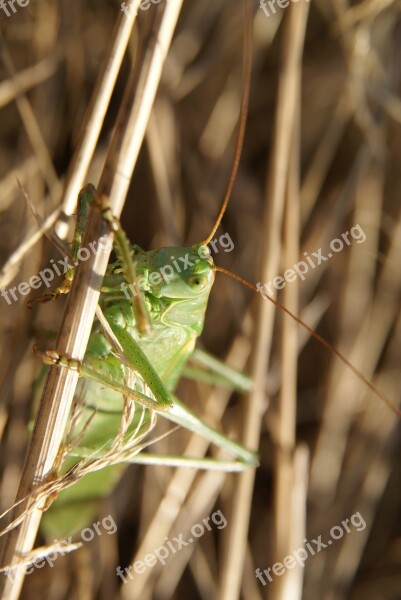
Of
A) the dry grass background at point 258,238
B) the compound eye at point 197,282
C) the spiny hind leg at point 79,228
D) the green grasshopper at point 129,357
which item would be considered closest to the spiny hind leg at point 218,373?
the dry grass background at point 258,238

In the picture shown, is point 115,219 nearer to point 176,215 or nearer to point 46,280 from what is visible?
point 46,280

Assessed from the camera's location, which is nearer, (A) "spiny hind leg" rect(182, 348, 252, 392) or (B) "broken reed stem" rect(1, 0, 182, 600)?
(B) "broken reed stem" rect(1, 0, 182, 600)

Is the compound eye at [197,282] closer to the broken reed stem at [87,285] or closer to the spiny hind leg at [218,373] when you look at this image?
the broken reed stem at [87,285]

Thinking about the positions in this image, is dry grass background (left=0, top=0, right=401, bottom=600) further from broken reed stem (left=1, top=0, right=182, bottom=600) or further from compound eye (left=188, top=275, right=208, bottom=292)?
broken reed stem (left=1, top=0, right=182, bottom=600)

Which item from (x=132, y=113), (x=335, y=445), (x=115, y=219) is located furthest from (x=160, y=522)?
(x=132, y=113)

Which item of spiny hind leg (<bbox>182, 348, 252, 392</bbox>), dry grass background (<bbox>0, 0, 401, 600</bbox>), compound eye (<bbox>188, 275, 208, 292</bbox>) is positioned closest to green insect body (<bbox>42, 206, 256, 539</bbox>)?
compound eye (<bbox>188, 275, 208, 292</bbox>)

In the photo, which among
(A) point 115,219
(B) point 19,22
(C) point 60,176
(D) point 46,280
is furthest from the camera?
(C) point 60,176
